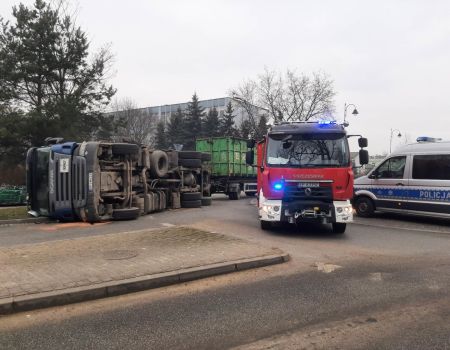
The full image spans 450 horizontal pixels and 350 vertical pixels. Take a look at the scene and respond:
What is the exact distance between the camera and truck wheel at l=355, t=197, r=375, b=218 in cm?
1518

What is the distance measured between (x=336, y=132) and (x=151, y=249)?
18.4ft

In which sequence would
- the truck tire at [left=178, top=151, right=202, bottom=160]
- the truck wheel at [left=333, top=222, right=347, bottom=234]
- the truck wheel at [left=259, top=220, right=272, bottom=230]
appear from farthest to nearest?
the truck tire at [left=178, top=151, right=202, bottom=160] < the truck wheel at [left=259, top=220, right=272, bottom=230] < the truck wheel at [left=333, top=222, right=347, bottom=234]

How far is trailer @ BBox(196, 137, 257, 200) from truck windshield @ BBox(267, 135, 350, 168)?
12.1 meters

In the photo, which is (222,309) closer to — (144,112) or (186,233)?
(186,233)

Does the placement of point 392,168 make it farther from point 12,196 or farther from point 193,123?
point 193,123

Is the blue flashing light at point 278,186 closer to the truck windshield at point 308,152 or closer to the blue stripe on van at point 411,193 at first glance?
the truck windshield at point 308,152

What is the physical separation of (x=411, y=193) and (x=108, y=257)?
10.3 meters

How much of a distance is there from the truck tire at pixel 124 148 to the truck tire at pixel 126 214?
5.98 ft

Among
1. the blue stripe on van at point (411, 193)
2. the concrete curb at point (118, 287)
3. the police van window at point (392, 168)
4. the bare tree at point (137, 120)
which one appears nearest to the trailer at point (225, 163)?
the blue stripe on van at point (411, 193)

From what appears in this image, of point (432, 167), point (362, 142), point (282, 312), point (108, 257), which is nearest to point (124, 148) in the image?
point (108, 257)

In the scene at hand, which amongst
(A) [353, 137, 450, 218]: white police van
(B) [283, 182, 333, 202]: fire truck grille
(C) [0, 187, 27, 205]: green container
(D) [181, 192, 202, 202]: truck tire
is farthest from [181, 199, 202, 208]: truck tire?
(C) [0, 187, 27, 205]: green container

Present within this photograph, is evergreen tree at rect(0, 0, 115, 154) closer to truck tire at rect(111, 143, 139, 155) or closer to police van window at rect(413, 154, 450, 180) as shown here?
truck tire at rect(111, 143, 139, 155)

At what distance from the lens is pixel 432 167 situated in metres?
13.5

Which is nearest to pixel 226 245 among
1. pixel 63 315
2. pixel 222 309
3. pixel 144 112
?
pixel 222 309
